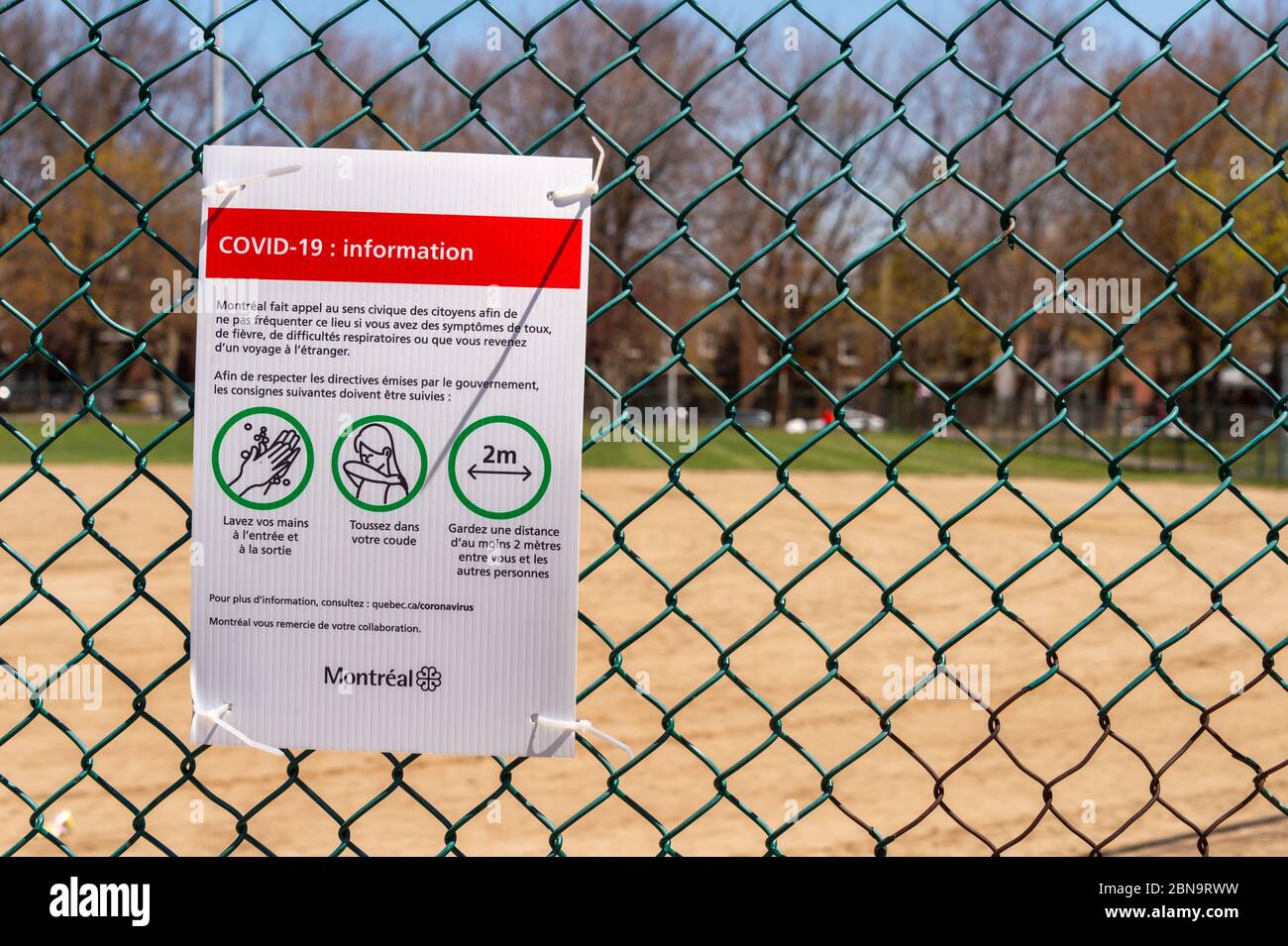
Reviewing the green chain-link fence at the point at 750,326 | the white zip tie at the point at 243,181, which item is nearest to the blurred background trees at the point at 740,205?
the green chain-link fence at the point at 750,326

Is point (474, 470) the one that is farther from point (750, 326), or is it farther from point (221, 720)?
point (750, 326)

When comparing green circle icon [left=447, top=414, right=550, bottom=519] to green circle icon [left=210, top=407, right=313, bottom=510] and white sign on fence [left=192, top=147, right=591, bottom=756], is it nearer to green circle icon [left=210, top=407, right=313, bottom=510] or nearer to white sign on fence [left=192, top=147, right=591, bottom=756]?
white sign on fence [left=192, top=147, right=591, bottom=756]

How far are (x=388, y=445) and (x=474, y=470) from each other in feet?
0.50

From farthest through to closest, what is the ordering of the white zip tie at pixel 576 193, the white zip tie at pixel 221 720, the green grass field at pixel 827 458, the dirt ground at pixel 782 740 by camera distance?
the green grass field at pixel 827 458, the dirt ground at pixel 782 740, the white zip tie at pixel 221 720, the white zip tie at pixel 576 193

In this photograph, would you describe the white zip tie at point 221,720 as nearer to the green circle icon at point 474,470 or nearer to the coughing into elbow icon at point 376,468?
the coughing into elbow icon at point 376,468

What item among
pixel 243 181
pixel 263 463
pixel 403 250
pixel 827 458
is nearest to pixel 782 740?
pixel 263 463

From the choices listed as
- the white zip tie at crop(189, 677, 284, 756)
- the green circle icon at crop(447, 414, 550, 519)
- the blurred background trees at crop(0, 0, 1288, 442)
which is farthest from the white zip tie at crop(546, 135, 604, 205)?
the blurred background trees at crop(0, 0, 1288, 442)

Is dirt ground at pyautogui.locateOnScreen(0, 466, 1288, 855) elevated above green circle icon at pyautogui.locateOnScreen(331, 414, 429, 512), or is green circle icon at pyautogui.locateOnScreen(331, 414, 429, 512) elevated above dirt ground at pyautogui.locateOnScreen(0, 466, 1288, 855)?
green circle icon at pyautogui.locateOnScreen(331, 414, 429, 512)

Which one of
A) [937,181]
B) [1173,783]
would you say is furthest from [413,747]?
[1173,783]

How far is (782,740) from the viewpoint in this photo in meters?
4.22

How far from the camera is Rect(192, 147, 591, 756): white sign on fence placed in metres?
2.02

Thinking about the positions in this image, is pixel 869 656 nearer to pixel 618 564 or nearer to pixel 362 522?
pixel 618 564

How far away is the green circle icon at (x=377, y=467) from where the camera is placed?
2.04 m

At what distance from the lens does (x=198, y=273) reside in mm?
2098
